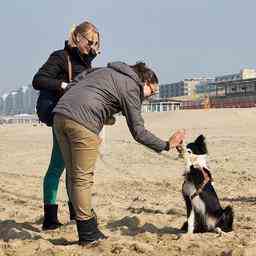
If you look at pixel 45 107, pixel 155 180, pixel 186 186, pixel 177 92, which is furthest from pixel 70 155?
pixel 177 92

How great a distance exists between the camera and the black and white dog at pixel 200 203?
441 cm

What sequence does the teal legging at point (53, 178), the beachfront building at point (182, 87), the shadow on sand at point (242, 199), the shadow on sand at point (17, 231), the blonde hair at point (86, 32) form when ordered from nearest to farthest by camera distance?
1. the blonde hair at point (86, 32)
2. the shadow on sand at point (17, 231)
3. the teal legging at point (53, 178)
4. the shadow on sand at point (242, 199)
5. the beachfront building at point (182, 87)

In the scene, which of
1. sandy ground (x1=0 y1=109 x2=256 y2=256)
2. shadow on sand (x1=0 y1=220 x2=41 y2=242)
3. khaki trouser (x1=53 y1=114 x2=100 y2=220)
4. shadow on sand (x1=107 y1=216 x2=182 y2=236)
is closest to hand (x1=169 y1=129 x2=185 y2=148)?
khaki trouser (x1=53 y1=114 x2=100 y2=220)

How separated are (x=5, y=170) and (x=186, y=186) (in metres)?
7.00

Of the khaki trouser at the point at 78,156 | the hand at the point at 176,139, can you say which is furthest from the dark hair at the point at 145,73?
the khaki trouser at the point at 78,156

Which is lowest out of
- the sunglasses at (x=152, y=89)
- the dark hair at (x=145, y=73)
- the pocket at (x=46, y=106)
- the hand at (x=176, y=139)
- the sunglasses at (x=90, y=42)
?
the hand at (x=176, y=139)

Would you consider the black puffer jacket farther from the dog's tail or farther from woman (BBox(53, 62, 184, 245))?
the dog's tail

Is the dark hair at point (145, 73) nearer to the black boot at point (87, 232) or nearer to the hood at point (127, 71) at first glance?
the hood at point (127, 71)

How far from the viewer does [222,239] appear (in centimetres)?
416

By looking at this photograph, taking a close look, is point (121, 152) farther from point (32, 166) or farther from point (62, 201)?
point (62, 201)

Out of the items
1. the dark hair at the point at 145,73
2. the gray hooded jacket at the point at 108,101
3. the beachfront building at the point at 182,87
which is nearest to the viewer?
the gray hooded jacket at the point at 108,101

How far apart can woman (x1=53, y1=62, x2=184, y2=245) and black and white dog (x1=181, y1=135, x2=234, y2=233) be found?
0.49 m

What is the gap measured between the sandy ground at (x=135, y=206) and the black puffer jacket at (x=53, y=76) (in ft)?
3.74

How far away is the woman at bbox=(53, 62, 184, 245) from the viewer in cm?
387
